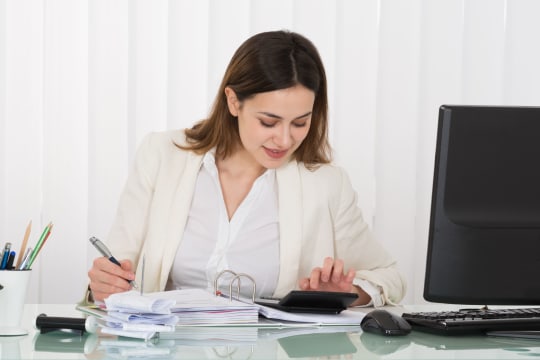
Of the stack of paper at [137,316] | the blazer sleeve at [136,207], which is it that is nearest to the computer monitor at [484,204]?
the stack of paper at [137,316]

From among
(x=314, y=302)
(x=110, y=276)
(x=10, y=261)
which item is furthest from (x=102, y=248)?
(x=314, y=302)

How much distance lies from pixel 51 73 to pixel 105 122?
0.27 metres

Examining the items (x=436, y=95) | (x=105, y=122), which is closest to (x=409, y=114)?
(x=436, y=95)

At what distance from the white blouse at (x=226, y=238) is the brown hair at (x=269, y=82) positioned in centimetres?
9

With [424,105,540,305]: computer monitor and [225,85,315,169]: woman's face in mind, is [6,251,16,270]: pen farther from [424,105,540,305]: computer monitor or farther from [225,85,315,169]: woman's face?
[225,85,315,169]: woman's face

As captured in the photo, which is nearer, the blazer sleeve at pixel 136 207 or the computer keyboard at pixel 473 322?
the computer keyboard at pixel 473 322

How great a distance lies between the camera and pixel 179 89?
127 inches

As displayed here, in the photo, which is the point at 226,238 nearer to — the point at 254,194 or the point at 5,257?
the point at 254,194

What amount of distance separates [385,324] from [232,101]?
1013 mm

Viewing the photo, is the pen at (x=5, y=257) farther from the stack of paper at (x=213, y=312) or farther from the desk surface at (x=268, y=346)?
the stack of paper at (x=213, y=312)

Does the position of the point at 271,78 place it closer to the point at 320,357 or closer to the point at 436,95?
the point at 320,357

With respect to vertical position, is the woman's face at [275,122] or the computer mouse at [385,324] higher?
the woman's face at [275,122]

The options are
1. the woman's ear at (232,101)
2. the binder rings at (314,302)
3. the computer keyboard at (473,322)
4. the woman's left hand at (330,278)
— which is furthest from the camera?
the woman's ear at (232,101)

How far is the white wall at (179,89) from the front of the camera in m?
3.13
